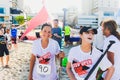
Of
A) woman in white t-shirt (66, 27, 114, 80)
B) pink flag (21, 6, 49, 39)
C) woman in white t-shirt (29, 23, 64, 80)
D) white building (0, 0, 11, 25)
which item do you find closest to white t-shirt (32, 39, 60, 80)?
woman in white t-shirt (29, 23, 64, 80)

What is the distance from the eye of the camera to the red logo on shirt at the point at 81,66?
3419 mm

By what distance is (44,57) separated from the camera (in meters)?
3.97

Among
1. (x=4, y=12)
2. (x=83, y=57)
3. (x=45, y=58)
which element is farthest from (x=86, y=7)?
(x=83, y=57)

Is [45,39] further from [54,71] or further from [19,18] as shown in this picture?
[19,18]

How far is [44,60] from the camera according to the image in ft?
13.0

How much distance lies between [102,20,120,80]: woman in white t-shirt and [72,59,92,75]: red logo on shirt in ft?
1.44

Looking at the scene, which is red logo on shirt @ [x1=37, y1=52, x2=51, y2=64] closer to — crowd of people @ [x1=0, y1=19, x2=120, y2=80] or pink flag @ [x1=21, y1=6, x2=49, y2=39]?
crowd of people @ [x1=0, y1=19, x2=120, y2=80]

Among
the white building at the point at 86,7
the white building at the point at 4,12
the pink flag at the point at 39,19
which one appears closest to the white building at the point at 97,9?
the white building at the point at 86,7

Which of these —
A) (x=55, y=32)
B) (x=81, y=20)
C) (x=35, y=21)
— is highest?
(x=35, y=21)

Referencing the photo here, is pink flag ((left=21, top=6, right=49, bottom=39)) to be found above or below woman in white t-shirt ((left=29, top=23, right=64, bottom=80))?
above

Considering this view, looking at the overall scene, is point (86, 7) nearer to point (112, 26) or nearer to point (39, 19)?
point (39, 19)

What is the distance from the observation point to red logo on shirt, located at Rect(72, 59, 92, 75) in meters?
3.42

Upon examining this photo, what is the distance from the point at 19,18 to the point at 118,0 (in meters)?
123

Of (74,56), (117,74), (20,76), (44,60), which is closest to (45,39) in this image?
(44,60)
